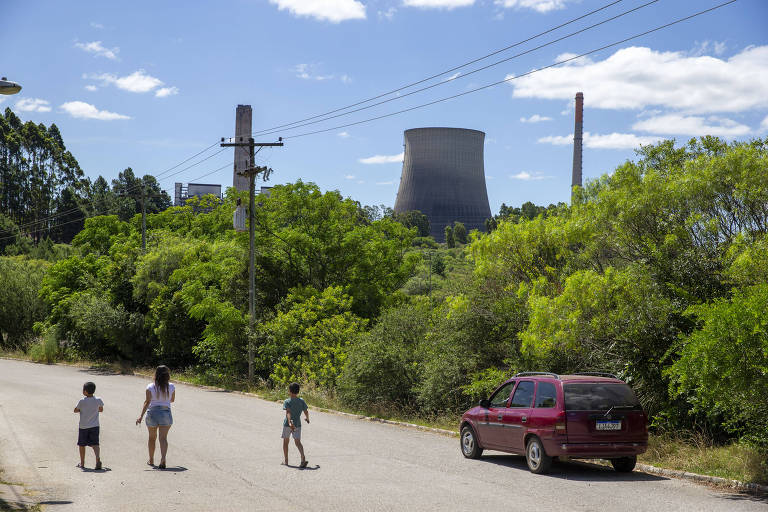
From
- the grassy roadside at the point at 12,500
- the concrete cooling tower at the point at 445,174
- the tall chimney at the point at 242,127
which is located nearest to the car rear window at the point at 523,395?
the grassy roadside at the point at 12,500

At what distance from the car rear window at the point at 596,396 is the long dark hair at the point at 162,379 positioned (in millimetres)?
6356

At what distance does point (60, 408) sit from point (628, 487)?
55.9 feet

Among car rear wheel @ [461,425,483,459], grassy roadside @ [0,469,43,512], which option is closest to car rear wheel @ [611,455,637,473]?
car rear wheel @ [461,425,483,459]

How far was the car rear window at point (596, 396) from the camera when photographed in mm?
11875

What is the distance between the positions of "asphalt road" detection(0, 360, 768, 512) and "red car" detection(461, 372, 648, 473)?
0.39 meters

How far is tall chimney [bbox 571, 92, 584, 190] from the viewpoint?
60.4m

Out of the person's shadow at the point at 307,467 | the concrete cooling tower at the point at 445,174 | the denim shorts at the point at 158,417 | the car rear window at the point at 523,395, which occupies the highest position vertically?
the concrete cooling tower at the point at 445,174

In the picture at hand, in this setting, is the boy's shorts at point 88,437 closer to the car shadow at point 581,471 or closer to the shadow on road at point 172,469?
the shadow on road at point 172,469

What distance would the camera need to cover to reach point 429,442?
1623 centimetres

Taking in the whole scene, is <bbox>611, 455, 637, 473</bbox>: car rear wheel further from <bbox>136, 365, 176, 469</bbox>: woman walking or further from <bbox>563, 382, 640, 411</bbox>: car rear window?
<bbox>136, 365, 176, 469</bbox>: woman walking

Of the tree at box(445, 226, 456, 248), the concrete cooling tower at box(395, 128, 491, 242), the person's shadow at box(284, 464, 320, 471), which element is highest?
the concrete cooling tower at box(395, 128, 491, 242)

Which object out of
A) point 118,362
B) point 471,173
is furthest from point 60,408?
point 471,173

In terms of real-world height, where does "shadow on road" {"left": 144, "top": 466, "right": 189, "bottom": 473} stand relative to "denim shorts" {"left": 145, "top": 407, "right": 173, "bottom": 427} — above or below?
below

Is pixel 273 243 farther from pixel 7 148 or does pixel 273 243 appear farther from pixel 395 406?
pixel 7 148
